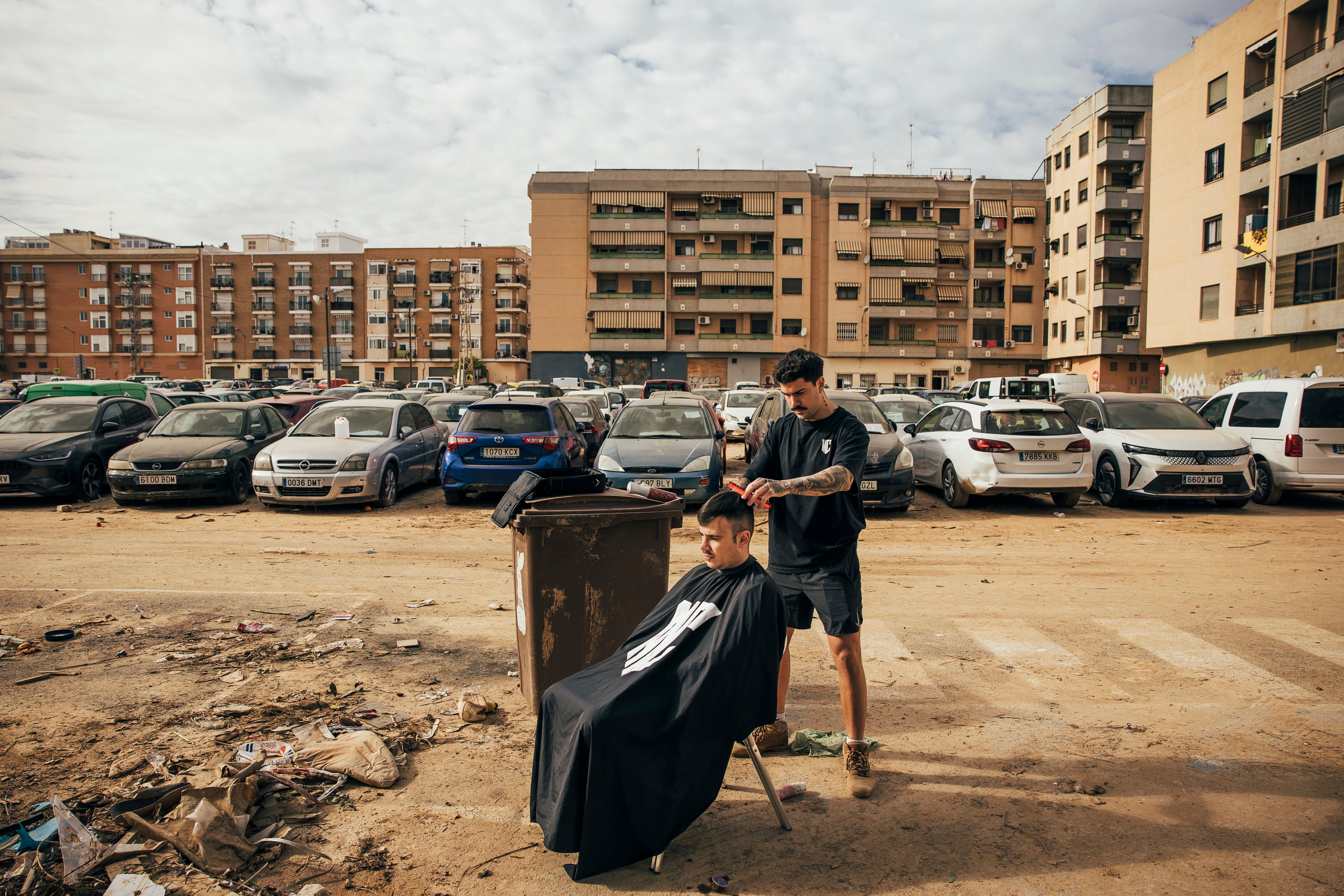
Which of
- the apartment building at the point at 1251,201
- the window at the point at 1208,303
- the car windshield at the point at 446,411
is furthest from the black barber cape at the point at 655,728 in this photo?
the window at the point at 1208,303

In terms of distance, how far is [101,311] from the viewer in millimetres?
85500

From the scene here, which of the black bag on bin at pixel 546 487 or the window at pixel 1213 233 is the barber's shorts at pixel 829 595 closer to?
the black bag on bin at pixel 546 487

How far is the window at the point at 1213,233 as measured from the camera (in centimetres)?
3678

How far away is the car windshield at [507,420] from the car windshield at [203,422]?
3.93 metres

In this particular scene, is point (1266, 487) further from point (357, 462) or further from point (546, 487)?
point (357, 462)

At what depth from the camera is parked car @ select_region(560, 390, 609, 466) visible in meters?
15.7

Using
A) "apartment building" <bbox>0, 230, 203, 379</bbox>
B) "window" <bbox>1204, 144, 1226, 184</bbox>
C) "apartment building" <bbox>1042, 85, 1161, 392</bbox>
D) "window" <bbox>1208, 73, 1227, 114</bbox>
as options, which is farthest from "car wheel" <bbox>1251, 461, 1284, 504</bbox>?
"apartment building" <bbox>0, 230, 203, 379</bbox>

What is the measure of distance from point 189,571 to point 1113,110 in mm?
58254

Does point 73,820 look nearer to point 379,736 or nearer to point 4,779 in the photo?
point 4,779

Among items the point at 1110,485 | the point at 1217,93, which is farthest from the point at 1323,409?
the point at 1217,93

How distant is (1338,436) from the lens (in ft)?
38.4

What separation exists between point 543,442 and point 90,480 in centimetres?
707

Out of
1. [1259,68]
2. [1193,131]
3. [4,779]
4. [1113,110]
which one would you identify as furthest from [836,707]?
[1113,110]

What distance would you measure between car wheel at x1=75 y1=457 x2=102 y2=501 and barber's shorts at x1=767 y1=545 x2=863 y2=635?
1258 cm
